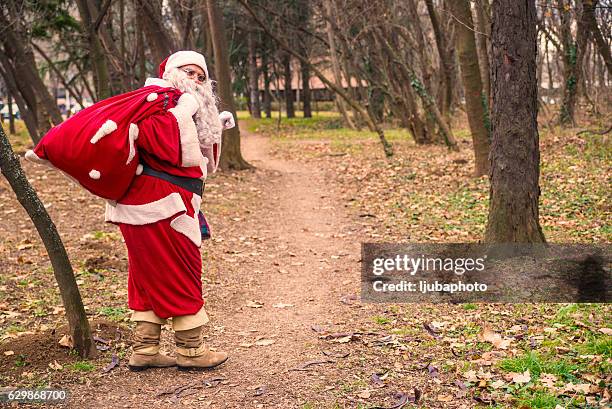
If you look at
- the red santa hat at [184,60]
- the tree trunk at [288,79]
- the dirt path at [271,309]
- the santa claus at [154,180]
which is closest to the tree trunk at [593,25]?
the dirt path at [271,309]

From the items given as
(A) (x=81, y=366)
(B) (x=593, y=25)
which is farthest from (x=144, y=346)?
(B) (x=593, y=25)

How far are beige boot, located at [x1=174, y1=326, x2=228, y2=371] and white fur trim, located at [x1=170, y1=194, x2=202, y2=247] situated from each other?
64 cm

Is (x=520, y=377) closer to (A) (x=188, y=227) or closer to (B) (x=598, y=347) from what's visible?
(B) (x=598, y=347)

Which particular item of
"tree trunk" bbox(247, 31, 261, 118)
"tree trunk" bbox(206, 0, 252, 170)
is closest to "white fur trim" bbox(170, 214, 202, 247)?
"tree trunk" bbox(206, 0, 252, 170)

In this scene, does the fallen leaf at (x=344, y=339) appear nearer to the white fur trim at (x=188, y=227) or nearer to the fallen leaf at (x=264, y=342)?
the fallen leaf at (x=264, y=342)

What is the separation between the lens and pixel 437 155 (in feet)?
64.8

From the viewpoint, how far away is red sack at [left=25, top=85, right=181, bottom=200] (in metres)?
4.91

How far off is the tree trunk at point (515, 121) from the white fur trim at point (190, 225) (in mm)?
3433

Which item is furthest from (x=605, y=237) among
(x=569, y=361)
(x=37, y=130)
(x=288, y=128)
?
(x=288, y=128)

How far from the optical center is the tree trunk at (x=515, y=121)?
725 cm

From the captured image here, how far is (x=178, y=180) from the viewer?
5.25 meters

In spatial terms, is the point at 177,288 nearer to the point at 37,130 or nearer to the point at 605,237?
the point at 605,237

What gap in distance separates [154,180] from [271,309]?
2382 millimetres

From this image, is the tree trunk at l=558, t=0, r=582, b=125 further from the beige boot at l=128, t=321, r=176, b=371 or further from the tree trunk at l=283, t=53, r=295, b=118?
the tree trunk at l=283, t=53, r=295, b=118
